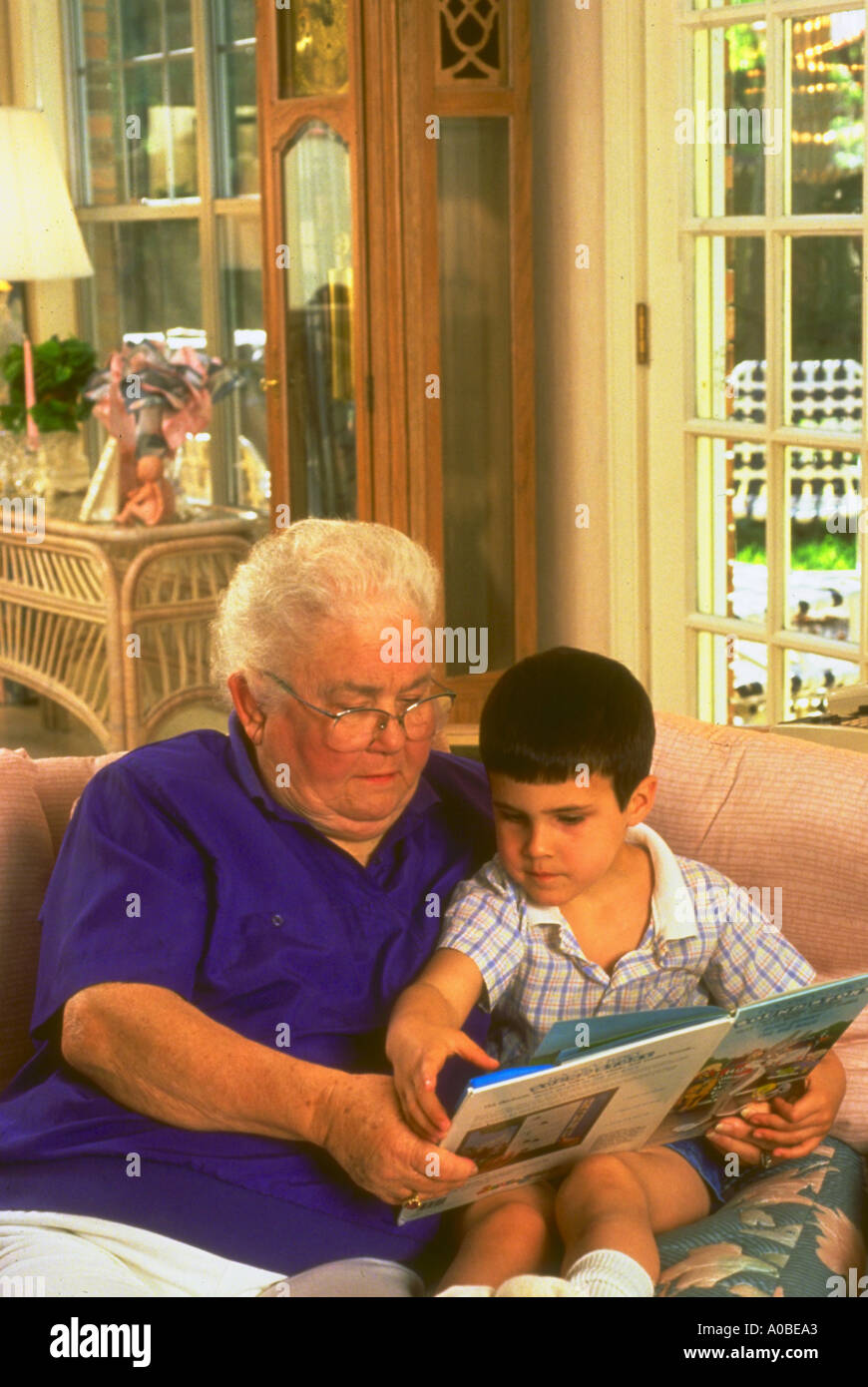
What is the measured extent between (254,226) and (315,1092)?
3863 mm

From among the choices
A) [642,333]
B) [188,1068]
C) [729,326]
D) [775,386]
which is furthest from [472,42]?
[188,1068]

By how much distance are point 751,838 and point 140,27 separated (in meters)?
4.19

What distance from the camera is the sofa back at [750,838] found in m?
1.58

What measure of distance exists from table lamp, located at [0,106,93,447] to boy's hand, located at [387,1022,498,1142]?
2863 mm

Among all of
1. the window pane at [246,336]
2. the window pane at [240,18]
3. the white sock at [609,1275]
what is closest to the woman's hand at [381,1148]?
the white sock at [609,1275]

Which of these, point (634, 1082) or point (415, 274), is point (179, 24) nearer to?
point (415, 274)

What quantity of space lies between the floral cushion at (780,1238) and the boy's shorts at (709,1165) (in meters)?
0.01

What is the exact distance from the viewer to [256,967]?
1406 millimetres

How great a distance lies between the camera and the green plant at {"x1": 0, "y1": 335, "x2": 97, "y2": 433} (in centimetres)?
402

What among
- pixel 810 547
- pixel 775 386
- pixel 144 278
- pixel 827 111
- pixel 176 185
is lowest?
pixel 810 547

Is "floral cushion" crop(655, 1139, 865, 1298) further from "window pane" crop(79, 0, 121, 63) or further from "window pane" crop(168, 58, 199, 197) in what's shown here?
"window pane" crop(79, 0, 121, 63)

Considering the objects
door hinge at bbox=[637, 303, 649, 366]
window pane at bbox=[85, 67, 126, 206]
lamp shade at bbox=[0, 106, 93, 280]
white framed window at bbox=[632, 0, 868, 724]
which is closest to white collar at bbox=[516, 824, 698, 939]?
white framed window at bbox=[632, 0, 868, 724]

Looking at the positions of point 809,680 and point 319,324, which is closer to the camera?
point 809,680
